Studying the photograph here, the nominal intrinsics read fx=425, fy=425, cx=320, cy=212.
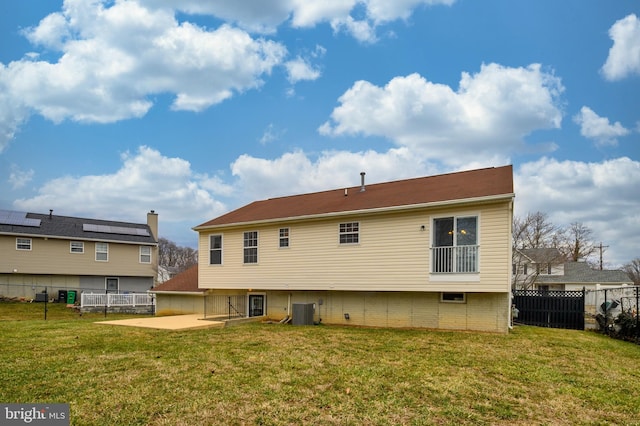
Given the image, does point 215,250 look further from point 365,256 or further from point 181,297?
point 365,256

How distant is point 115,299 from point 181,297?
632 centimetres

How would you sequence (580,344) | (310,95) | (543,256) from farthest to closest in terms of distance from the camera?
1. (543,256)
2. (310,95)
3. (580,344)

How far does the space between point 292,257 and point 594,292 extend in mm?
12286

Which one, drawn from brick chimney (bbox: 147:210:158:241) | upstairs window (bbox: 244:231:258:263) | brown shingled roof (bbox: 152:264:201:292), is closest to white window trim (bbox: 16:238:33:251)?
brick chimney (bbox: 147:210:158:241)

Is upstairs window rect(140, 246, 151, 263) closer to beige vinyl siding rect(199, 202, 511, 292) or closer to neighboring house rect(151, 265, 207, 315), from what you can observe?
neighboring house rect(151, 265, 207, 315)

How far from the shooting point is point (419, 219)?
14.5m

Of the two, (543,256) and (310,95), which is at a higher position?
(310,95)

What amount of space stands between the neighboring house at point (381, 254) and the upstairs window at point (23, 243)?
16.6 metres

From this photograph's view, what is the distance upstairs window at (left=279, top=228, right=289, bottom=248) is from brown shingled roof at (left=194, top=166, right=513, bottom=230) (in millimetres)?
573

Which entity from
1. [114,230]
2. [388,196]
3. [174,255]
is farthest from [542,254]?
[174,255]

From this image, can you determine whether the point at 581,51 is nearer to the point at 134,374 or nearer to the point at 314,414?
the point at 314,414

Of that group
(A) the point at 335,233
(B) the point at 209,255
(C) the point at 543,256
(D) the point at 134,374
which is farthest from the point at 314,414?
(C) the point at 543,256

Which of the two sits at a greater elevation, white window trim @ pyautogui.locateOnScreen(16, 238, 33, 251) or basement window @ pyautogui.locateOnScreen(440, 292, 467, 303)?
white window trim @ pyautogui.locateOnScreen(16, 238, 33, 251)

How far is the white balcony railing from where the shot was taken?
13.5 meters
